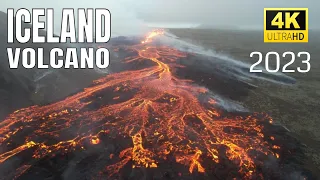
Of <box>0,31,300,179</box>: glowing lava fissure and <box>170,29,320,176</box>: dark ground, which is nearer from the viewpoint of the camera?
<box>0,31,300,179</box>: glowing lava fissure

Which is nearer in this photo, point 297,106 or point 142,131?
point 142,131

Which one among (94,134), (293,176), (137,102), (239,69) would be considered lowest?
(293,176)

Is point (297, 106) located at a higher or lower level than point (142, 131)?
higher

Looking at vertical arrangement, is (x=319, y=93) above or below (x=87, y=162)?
above

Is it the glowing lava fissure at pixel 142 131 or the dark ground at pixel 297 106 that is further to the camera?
the dark ground at pixel 297 106

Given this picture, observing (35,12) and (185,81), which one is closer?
(35,12)

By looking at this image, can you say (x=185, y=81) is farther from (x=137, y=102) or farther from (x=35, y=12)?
(x=35, y=12)

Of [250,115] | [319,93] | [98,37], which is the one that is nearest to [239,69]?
[319,93]

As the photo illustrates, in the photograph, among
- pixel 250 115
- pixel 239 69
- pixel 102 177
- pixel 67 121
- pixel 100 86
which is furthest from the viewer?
pixel 239 69
